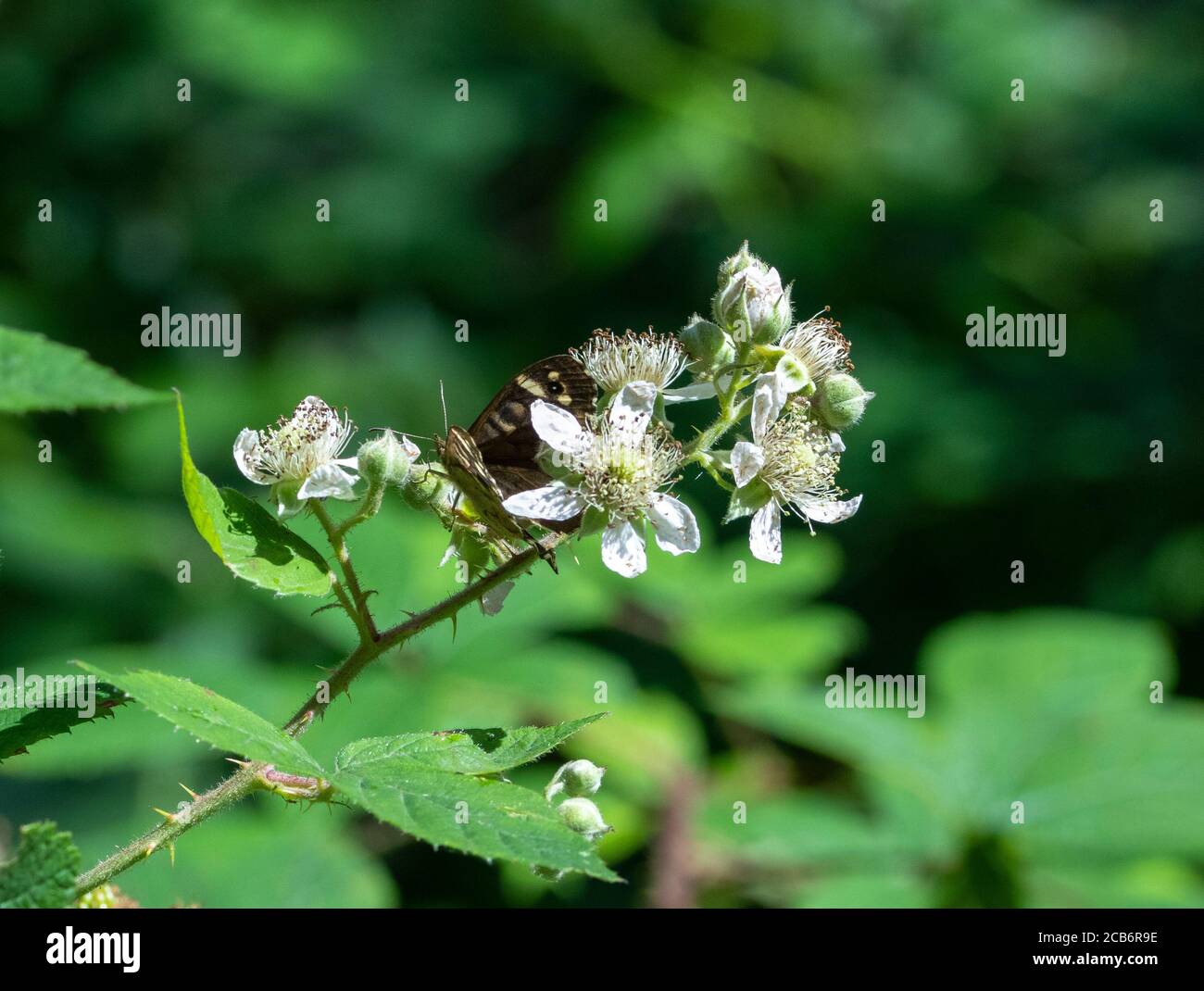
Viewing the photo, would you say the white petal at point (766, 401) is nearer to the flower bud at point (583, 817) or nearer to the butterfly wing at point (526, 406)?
the butterfly wing at point (526, 406)

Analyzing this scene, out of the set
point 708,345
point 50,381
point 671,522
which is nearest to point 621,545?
point 671,522

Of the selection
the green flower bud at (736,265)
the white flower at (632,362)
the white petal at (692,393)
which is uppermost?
the green flower bud at (736,265)

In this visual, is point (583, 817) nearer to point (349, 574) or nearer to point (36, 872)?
point (349, 574)

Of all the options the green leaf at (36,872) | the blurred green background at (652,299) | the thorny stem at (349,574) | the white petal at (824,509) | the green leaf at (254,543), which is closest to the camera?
the green leaf at (36,872)

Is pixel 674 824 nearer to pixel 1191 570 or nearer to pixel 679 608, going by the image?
pixel 679 608

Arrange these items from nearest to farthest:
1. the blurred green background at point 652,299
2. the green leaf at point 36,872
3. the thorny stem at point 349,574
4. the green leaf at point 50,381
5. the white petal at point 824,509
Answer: the green leaf at point 50,381, the green leaf at point 36,872, the thorny stem at point 349,574, the white petal at point 824,509, the blurred green background at point 652,299

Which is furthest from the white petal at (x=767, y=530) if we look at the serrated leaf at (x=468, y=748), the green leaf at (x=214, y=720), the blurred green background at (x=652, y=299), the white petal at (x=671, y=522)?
the blurred green background at (x=652, y=299)
